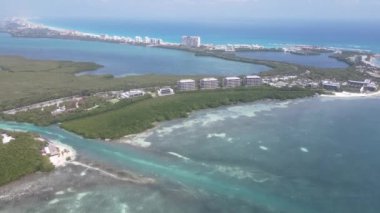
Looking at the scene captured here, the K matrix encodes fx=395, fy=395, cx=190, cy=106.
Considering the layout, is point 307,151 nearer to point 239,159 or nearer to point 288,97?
point 239,159

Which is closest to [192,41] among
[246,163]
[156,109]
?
[156,109]

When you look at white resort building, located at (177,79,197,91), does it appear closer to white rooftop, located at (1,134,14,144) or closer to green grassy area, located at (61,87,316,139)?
green grassy area, located at (61,87,316,139)

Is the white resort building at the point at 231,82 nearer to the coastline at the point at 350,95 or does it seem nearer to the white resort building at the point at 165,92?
the white resort building at the point at 165,92

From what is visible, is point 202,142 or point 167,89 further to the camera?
point 167,89

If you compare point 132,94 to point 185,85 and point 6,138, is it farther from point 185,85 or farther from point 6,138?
point 6,138

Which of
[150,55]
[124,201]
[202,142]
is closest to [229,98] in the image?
[202,142]
